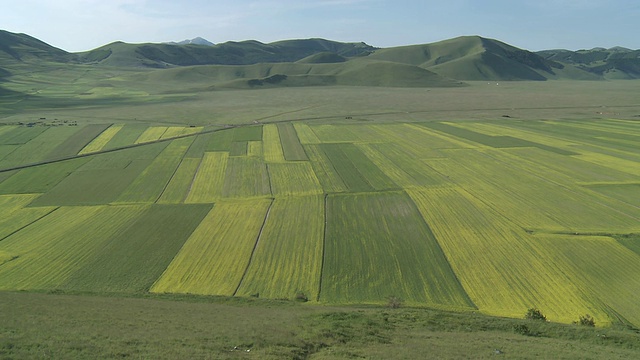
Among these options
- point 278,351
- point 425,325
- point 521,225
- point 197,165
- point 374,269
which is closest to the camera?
point 278,351

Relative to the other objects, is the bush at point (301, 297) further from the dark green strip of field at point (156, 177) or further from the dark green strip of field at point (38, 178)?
the dark green strip of field at point (38, 178)

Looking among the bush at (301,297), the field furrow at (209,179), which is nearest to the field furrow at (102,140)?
the field furrow at (209,179)

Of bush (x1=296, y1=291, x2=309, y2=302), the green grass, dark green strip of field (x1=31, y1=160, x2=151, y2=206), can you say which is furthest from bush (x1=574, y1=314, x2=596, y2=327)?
dark green strip of field (x1=31, y1=160, x2=151, y2=206)

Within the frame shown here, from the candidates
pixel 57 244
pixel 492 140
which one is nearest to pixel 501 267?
pixel 57 244

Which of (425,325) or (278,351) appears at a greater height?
(278,351)

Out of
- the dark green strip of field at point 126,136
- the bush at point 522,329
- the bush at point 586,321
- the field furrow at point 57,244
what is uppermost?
the dark green strip of field at point 126,136

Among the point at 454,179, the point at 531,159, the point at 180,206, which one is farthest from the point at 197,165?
the point at 531,159

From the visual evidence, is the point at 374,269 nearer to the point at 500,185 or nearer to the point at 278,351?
the point at 278,351
